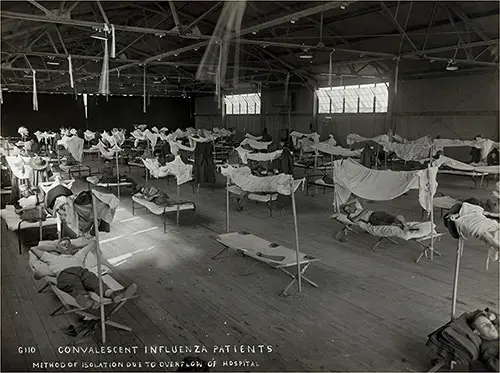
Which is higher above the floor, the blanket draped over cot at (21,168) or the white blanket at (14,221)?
the blanket draped over cot at (21,168)

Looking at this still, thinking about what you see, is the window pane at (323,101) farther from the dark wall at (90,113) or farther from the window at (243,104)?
the dark wall at (90,113)

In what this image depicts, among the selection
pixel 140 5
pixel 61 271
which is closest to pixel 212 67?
pixel 140 5

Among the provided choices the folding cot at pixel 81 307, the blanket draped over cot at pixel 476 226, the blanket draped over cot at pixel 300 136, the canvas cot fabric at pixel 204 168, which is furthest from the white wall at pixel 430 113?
the folding cot at pixel 81 307

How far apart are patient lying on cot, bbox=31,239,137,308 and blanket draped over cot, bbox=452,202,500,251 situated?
3013mm

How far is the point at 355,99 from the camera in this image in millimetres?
20062

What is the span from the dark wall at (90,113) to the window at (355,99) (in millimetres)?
13699

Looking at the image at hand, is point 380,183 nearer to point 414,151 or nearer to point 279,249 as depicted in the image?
point 279,249

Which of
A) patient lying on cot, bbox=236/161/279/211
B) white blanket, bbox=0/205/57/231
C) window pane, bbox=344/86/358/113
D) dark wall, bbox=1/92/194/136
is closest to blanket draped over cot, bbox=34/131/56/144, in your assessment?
dark wall, bbox=1/92/194/136

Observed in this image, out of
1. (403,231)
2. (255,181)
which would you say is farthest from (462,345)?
(255,181)

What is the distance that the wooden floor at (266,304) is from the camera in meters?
3.90

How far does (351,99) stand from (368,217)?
1410 centimetres

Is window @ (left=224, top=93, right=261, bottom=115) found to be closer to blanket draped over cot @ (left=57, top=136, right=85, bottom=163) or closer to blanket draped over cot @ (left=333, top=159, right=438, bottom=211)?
blanket draped over cot @ (left=57, top=136, right=85, bottom=163)

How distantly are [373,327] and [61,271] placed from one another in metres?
3.09

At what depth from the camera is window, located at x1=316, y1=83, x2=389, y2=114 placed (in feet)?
62.1
